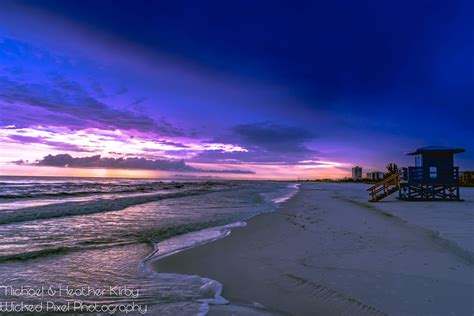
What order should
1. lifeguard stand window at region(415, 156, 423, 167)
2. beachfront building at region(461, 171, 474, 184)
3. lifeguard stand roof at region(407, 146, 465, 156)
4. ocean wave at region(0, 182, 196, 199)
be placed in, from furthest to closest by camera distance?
beachfront building at region(461, 171, 474, 184)
ocean wave at region(0, 182, 196, 199)
lifeguard stand window at region(415, 156, 423, 167)
lifeguard stand roof at region(407, 146, 465, 156)

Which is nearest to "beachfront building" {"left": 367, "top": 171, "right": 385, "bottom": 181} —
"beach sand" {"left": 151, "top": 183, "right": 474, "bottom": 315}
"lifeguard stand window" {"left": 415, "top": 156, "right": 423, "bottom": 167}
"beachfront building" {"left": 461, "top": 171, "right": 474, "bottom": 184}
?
"beachfront building" {"left": 461, "top": 171, "right": 474, "bottom": 184}

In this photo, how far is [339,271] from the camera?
5.73 metres

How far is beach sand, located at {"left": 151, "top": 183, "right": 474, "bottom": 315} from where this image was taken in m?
4.30

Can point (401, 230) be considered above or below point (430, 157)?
below

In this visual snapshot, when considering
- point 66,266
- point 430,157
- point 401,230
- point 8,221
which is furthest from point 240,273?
point 430,157

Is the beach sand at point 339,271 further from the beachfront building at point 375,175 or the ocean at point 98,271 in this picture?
the beachfront building at point 375,175

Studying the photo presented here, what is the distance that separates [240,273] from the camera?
600 centimetres

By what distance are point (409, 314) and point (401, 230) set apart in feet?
23.4

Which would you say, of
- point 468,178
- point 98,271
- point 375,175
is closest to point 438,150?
point 98,271

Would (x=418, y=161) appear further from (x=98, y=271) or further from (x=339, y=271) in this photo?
(x=98, y=271)

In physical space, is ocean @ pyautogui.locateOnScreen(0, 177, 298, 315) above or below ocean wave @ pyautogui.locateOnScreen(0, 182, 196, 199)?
above

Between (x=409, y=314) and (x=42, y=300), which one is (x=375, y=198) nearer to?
(x=409, y=314)

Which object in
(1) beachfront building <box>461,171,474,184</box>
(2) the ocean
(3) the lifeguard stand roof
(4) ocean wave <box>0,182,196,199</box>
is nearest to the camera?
(2) the ocean

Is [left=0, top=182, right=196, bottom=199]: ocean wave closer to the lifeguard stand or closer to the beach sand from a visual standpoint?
the beach sand
